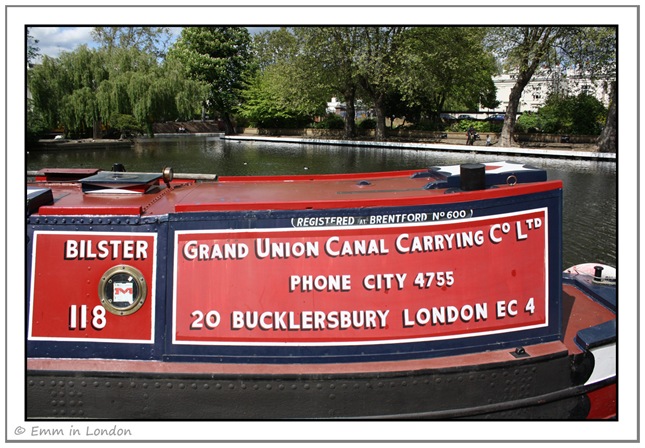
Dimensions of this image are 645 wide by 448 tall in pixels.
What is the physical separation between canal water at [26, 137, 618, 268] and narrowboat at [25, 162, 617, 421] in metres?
7.72

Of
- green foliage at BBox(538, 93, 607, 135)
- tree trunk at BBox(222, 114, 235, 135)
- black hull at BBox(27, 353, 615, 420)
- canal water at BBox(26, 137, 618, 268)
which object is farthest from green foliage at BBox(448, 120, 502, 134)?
black hull at BBox(27, 353, 615, 420)

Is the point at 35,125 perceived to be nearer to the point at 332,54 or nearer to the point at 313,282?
the point at 332,54

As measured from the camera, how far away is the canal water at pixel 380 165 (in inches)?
548

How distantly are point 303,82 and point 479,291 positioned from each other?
122 feet

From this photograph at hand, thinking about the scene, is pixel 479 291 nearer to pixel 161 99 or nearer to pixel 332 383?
pixel 332 383

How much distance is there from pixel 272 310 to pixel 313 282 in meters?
0.43

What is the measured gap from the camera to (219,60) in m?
55.8

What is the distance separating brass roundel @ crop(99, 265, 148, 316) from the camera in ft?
16.7

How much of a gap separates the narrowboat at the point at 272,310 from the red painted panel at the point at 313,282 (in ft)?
0.04

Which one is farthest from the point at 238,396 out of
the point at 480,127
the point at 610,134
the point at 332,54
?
the point at 480,127

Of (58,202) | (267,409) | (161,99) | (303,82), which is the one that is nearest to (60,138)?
(161,99)

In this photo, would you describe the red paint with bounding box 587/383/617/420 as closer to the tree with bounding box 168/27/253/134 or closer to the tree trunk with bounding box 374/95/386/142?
the tree trunk with bounding box 374/95/386/142

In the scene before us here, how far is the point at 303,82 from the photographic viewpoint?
134 feet

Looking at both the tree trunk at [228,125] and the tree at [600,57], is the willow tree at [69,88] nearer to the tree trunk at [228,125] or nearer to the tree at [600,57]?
the tree at [600,57]
